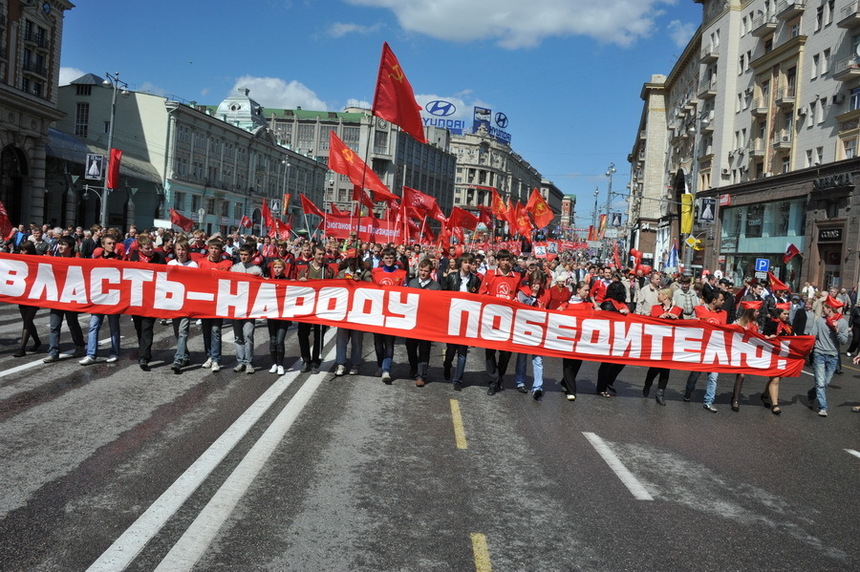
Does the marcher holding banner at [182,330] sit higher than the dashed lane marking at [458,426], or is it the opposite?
the marcher holding banner at [182,330]

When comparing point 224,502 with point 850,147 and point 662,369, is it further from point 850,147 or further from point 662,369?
point 850,147

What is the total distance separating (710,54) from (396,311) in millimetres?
47823

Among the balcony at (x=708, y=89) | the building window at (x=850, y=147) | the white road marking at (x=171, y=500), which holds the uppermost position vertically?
the balcony at (x=708, y=89)

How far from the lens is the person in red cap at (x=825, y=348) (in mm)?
10766

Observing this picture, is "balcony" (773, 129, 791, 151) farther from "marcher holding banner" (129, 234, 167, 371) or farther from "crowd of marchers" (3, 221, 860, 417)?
"marcher holding banner" (129, 234, 167, 371)

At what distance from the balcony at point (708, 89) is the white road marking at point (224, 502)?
49424mm

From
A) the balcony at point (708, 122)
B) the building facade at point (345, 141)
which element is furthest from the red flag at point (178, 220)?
the building facade at point (345, 141)

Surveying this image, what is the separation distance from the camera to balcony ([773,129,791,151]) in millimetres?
39156

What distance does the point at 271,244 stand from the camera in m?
22.0

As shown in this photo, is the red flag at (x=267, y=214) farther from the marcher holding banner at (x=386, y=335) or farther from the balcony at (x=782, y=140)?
the balcony at (x=782, y=140)

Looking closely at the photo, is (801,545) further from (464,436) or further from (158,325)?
(158,325)

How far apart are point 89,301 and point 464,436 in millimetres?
5963

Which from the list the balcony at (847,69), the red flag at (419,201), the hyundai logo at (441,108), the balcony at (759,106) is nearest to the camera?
the red flag at (419,201)

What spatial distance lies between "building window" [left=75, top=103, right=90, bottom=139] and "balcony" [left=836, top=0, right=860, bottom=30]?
55.7 metres
